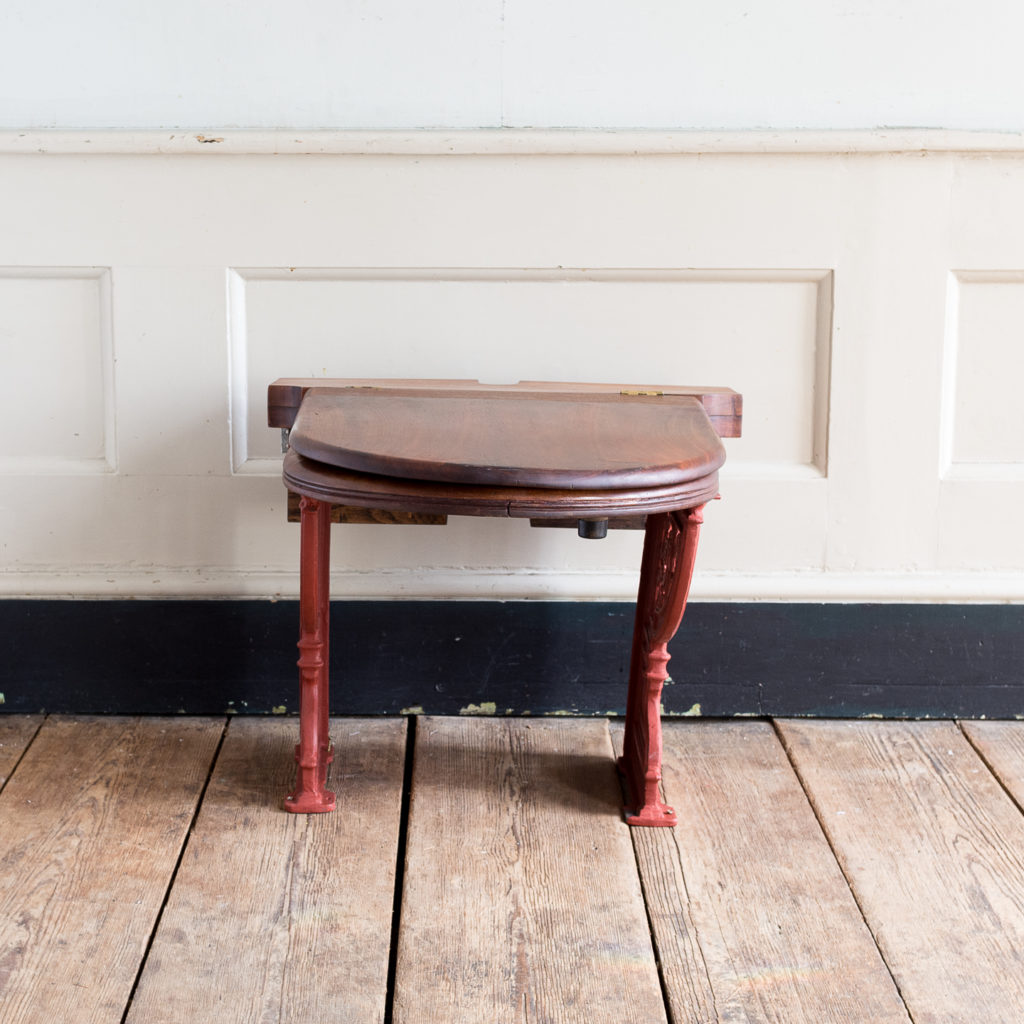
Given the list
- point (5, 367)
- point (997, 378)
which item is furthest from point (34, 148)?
point (997, 378)

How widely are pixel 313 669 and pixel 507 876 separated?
1.24 ft

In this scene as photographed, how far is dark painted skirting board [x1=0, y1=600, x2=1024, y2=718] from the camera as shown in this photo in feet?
5.93

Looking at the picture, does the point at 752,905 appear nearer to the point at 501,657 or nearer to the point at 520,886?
the point at 520,886

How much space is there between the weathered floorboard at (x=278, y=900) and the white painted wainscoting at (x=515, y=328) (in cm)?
33

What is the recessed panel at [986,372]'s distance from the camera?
1.75m

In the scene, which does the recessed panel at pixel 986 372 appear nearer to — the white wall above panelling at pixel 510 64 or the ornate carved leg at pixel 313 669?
the white wall above panelling at pixel 510 64

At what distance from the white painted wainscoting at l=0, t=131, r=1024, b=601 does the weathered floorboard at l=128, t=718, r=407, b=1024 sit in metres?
0.33

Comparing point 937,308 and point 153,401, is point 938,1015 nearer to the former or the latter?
point 937,308

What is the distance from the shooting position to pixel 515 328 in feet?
5.71

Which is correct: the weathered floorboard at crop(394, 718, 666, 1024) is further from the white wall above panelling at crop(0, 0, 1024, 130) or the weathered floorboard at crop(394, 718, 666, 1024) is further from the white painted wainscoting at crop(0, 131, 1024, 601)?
the white wall above panelling at crop(0, 0, 1024, 130)

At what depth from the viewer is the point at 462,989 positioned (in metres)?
1.16

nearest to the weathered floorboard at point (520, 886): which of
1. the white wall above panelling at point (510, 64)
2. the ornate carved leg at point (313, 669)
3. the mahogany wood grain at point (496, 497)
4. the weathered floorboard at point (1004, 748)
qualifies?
the ornate carved leg at point (313, 669)

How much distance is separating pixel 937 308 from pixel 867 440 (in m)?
0.23

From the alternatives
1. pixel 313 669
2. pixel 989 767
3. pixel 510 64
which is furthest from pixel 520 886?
pixel 510 64
